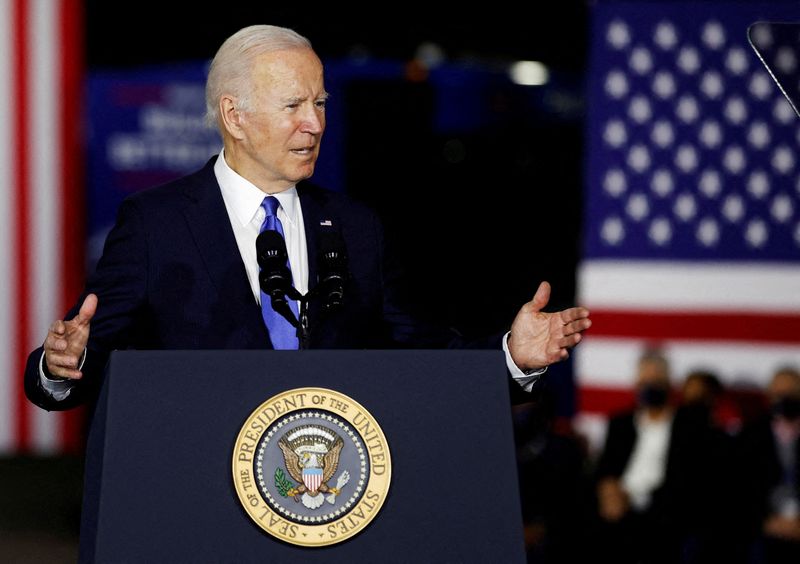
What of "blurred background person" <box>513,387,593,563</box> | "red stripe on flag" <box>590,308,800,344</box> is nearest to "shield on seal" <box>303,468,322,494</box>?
"blurred background person" <box>513,387,593,563</box>

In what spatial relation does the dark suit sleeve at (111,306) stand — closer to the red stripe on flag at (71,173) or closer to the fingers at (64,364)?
the fingers at (64,364)

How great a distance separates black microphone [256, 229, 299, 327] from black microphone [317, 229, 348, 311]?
0.06 meters

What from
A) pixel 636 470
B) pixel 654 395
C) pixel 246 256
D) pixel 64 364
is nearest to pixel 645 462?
pixel 636 470

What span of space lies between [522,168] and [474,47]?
6.52 feet

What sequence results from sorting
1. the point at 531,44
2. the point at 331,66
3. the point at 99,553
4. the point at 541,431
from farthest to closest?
the point at 531,44, the point at 331,66, the point at 541,431, the point at 99,553

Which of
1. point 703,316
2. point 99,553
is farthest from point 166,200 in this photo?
point 703,316

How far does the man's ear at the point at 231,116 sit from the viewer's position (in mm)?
2439

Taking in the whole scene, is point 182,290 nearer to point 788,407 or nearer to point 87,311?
point 87,311

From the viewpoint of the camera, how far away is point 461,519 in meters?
1.91

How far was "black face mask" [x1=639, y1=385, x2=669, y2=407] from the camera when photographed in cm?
625

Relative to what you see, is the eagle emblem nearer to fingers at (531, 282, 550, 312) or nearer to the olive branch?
the olive branch

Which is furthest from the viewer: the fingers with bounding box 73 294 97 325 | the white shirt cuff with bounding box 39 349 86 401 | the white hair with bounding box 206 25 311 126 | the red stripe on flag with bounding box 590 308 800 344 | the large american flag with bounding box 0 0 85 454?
the large american flag with bounding box 0 0 85 454

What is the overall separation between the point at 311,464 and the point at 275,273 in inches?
13.4

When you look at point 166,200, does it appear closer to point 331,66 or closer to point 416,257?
point 331,66
